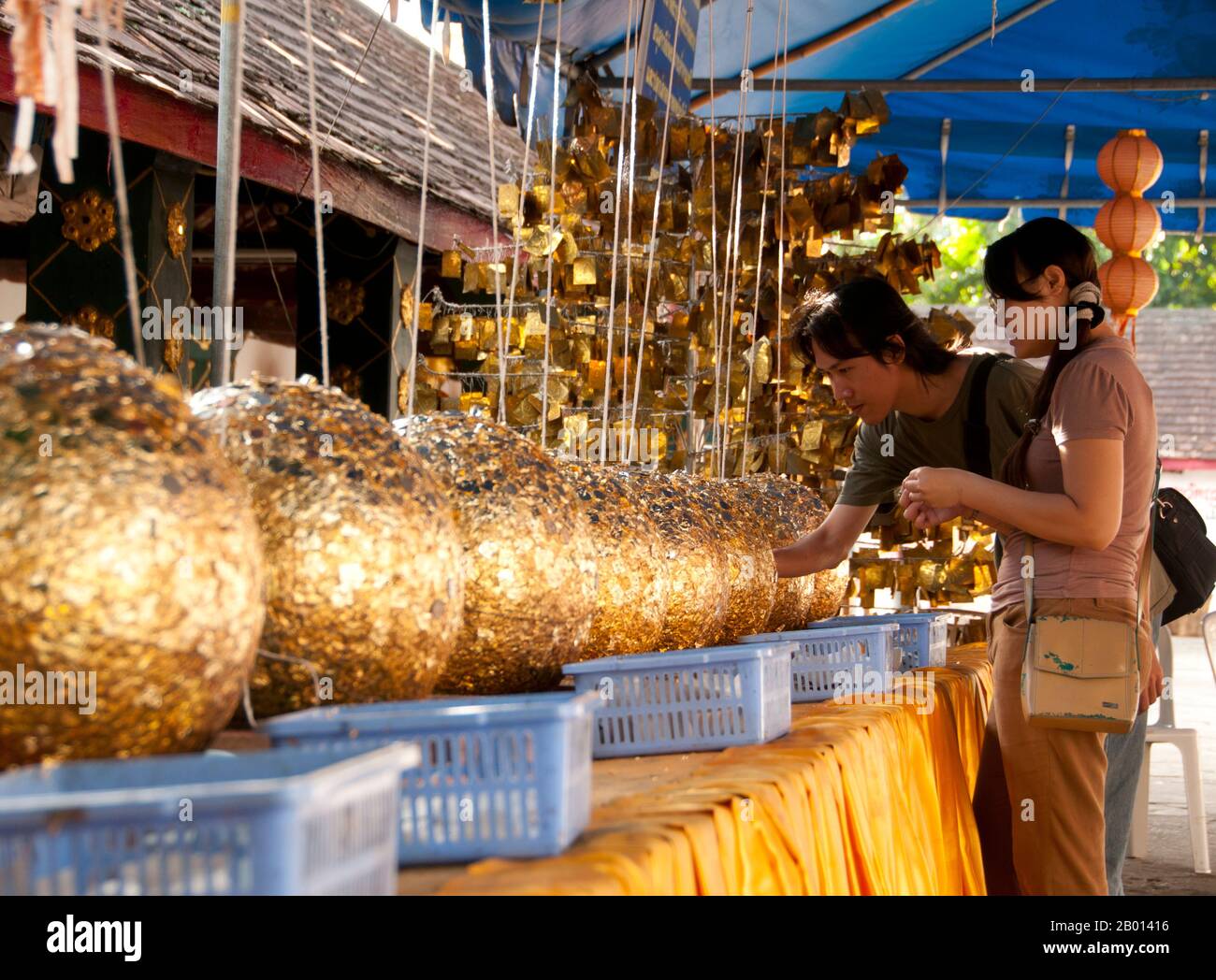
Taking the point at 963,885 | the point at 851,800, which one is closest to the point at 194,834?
the point at 851,800

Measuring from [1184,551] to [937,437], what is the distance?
2.93 feet

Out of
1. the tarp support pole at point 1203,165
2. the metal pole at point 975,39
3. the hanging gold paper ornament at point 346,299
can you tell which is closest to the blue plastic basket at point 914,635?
the metal pole at point 975,39

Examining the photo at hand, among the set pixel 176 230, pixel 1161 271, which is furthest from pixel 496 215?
pixel 1161 271

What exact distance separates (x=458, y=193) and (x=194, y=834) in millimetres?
5932

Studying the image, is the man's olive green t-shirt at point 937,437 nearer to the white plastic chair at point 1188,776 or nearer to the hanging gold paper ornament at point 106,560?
the hanging gold paper ornament at point 106,560


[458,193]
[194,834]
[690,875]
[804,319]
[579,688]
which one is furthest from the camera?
[458,193]

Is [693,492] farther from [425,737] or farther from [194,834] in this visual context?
[194,834]

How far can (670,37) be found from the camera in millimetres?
4230

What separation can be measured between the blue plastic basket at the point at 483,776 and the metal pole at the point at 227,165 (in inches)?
21.9

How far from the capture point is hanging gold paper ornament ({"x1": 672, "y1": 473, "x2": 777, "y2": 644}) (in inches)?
102

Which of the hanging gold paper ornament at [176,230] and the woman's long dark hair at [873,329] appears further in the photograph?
the hanging gold paper ornament at [176,230]

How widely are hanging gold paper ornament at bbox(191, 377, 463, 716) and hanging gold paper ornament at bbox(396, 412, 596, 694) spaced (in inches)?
9.1

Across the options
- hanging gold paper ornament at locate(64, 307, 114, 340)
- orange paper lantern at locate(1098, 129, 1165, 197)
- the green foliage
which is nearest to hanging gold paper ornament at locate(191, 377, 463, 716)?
hanging gold paper ornament at locate(64, 307, 114, 340)

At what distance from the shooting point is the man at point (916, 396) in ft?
9.22
